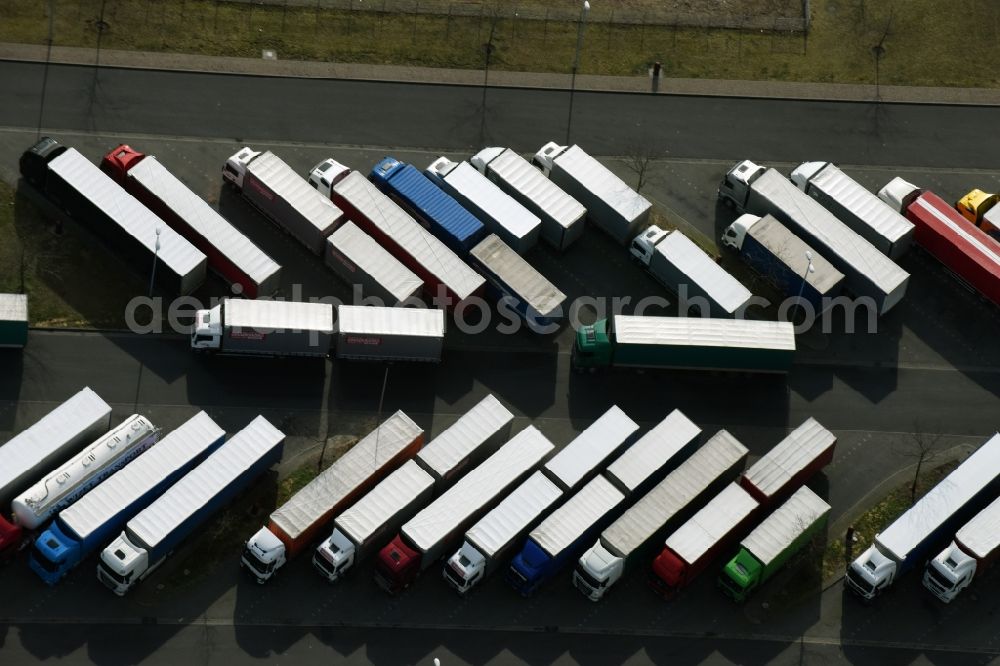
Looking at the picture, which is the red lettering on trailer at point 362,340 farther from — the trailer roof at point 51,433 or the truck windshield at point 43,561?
the truck windshield at point 43,561

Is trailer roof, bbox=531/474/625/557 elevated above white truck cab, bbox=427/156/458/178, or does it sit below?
below

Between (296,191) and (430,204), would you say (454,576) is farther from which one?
(296,191)

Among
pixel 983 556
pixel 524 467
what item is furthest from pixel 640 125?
pixel 983 556

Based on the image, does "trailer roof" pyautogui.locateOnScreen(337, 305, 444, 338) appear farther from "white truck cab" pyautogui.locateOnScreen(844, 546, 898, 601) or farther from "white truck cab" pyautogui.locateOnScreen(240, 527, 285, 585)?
"white truck cab" pyautogui.locateOnScreen(844, 546, 898, 601)

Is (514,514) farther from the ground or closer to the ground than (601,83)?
closer to the ground

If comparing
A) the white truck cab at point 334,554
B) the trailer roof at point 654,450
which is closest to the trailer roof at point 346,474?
the white truck cab at point 334,554

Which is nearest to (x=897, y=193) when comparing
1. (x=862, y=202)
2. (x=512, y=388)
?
(x=862, y=202)

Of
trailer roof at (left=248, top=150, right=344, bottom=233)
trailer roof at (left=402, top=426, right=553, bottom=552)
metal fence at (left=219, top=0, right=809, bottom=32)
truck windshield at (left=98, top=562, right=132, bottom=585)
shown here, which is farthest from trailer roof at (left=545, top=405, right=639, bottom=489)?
metal fence at (left=219, top=0, right=809, bottom=32)
